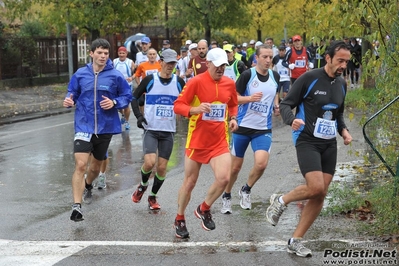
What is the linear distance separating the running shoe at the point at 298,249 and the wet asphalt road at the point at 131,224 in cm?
6

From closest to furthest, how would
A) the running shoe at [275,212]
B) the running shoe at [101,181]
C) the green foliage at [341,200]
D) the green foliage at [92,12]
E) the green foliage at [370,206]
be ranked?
the running shoe at [275,212] < the green foliage at [370,206] < the green foliage at [341,200] < the running shoe at [101,181] < the green foliage at [92,12]

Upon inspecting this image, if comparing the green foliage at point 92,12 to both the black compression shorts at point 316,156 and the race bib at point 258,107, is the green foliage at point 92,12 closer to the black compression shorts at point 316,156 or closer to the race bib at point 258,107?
the race bib at point 258,107

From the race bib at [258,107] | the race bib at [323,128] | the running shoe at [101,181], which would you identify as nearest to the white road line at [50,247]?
the race bib at [323,128]

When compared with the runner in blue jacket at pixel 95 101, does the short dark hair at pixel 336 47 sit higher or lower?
higher

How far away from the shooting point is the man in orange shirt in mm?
7754

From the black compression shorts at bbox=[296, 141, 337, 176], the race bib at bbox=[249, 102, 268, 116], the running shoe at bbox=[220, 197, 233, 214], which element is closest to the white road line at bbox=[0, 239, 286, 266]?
the black compression shorts at bbox=[296, 141, 337, 176]

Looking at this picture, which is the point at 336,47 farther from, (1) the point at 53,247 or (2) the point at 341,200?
(1) the point at 53,247

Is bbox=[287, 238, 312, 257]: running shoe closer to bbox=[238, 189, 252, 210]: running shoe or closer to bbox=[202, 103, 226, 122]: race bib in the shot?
bbox=[202, 103, 226, 122]: race bib

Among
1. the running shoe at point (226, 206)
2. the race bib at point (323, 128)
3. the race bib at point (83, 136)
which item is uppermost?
the race bib at point (323, 128)

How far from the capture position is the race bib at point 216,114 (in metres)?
7.82

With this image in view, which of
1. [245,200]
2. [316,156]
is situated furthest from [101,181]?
[316,156]

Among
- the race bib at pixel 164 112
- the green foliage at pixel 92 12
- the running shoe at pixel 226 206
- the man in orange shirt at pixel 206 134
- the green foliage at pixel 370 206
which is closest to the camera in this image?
the green foliage at pixel 370 206

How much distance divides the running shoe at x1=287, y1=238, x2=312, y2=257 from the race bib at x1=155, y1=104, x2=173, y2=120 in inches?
116

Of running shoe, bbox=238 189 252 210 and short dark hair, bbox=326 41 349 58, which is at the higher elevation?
short dark hair, bbox=326 41 349 58
